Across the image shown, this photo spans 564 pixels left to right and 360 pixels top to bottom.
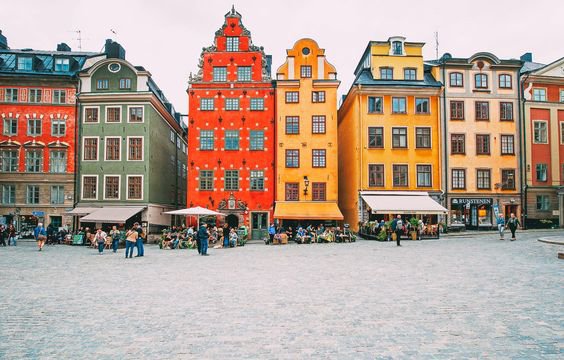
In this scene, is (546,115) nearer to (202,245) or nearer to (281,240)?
(281,240)

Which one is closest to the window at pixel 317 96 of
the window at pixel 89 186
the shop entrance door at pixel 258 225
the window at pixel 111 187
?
the shop entrance door at pixel 258 225

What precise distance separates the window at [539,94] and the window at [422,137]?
10.2 meters

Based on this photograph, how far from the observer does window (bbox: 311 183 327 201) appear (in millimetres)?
38938

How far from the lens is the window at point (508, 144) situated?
40.1m

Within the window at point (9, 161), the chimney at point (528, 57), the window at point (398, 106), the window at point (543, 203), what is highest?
the chimney at point (528, 57)

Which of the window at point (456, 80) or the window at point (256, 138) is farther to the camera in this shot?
the window at point (456, 80)

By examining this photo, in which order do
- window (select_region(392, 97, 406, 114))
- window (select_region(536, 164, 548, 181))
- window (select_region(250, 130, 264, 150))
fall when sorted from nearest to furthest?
window (select_region(392, 97, 406, 114)) < window (select_region(250, 130, 264, 150)) < window (select_region(536, 164, 548, 181))

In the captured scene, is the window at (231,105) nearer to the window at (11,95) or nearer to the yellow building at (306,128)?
the yellow building at (306,128)

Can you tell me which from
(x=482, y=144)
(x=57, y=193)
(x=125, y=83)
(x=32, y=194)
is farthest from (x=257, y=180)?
(x=482, y=144)

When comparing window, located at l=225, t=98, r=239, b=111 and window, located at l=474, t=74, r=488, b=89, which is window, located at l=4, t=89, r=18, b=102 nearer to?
window, located at l=225, t=98, r=239, b=111

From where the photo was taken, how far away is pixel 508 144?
40219 millimetres

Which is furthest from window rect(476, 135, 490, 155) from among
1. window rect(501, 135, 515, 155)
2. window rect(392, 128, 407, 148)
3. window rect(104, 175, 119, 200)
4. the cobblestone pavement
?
window rect(104, 175, 119, 200)

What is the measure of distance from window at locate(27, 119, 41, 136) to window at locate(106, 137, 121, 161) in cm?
597

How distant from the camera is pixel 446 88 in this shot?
1567 inches
